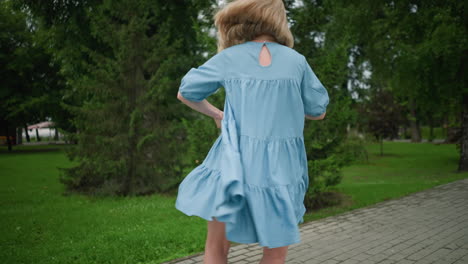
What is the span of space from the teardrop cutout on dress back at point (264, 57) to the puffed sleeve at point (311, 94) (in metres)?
0.21

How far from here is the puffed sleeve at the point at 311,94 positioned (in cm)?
204

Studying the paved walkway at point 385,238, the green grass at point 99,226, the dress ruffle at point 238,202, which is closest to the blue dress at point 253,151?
the dress ruffle at point 238,202

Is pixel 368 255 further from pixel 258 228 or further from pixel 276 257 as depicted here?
pixel 258 228

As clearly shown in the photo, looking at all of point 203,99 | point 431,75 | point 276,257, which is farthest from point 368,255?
point 431,75

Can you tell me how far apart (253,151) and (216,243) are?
1.77 feet

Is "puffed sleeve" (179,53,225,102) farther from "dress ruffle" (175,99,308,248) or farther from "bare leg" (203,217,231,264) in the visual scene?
"bare leg" (203,217,231,264)

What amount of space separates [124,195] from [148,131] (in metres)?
1.70

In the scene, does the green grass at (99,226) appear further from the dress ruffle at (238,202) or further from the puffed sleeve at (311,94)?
the puffed sleeve at (311,94)

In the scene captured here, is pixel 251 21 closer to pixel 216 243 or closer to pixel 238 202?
pixel 238 202

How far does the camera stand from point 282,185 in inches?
73.0

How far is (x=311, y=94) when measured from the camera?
81.3 inches

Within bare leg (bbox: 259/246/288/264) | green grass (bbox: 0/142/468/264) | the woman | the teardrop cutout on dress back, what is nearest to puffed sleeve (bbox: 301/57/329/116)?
the woman

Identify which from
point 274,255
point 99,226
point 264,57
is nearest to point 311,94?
point 264,57

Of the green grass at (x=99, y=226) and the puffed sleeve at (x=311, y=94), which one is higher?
the puffed sleeve at (x=311, y=94)
